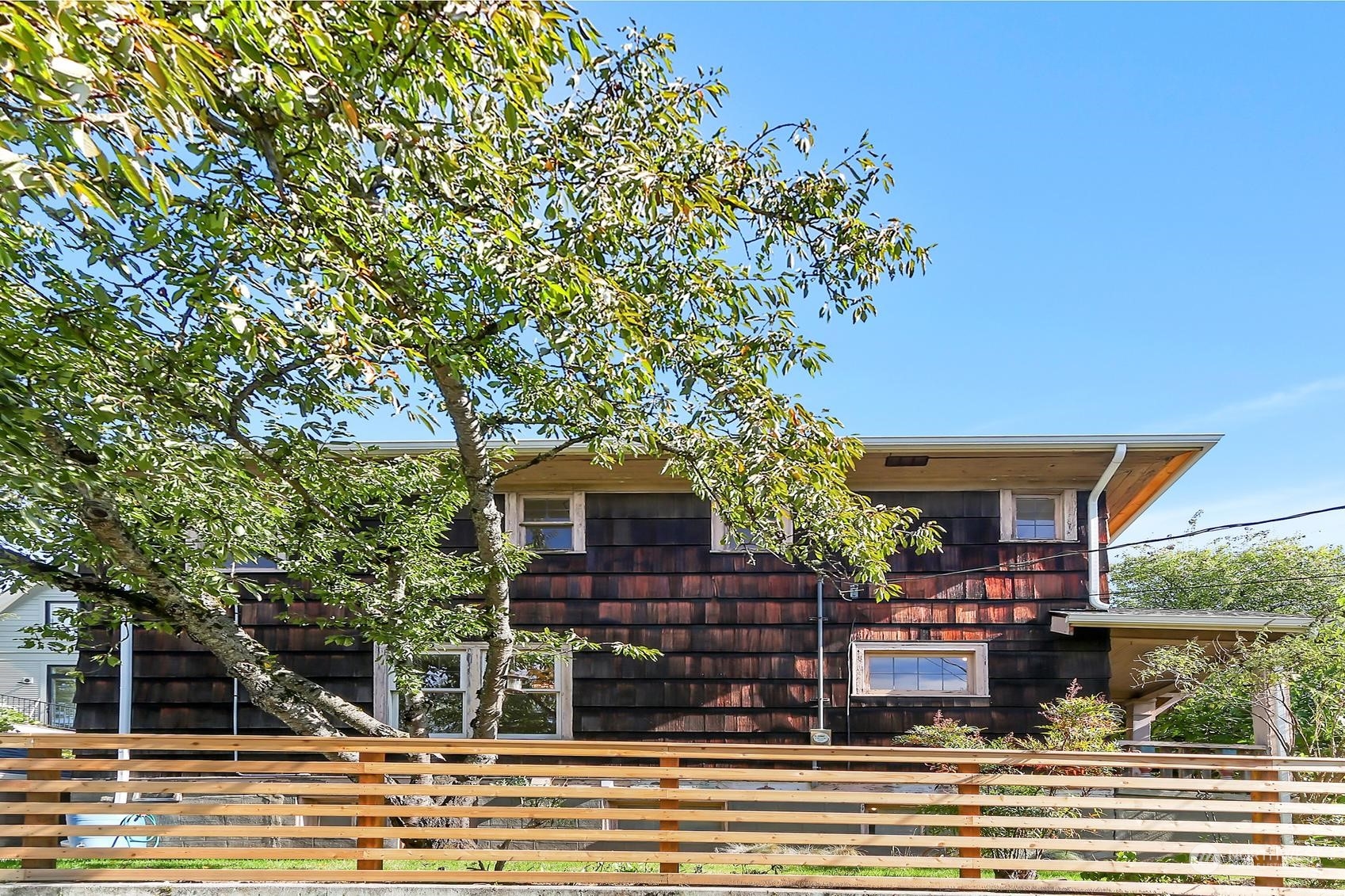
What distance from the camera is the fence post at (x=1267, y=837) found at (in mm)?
4742

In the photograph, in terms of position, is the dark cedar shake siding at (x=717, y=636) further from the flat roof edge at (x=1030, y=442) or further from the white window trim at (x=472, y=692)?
the flat roof edge at (x=1030, y=442)

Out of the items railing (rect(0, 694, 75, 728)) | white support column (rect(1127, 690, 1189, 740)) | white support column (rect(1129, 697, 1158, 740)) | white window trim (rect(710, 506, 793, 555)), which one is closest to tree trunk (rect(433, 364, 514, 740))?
white window trim (rect(710, 506, 793, 555))

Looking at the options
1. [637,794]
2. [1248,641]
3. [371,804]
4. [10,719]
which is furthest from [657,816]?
[10,719]

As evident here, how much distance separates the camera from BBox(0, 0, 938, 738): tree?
9.66 ft

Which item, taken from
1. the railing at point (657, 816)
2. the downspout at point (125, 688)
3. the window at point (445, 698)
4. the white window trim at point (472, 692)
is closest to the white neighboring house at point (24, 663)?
the downspout at point (125, 688)

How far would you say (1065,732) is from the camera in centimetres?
688

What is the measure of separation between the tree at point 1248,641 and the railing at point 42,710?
24061 millimetres

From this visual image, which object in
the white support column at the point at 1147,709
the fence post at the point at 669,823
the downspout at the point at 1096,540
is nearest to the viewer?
the fence post at the point at 669,823

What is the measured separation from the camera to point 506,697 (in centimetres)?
859

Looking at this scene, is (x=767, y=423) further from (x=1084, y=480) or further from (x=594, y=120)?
(x=1084, y=480)

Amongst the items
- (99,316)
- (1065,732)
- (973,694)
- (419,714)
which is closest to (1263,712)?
(1065,732)

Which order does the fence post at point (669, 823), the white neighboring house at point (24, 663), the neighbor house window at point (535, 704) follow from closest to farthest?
the fence post at point (669, 823)
the neighbor house window at point (535, 704)
the white neighboring house at point (24, 663)

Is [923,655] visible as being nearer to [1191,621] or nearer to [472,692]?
[1191,621]

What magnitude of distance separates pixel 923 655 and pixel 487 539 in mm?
5274
